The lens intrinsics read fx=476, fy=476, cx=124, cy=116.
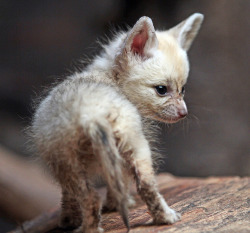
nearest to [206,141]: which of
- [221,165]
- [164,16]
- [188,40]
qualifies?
[221,165]

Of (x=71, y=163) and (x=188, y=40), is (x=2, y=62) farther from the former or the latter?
(x=71, y=163)

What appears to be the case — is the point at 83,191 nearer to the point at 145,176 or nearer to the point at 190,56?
the point at 145,176

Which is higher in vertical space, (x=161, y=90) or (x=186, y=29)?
(x=186, y=29)

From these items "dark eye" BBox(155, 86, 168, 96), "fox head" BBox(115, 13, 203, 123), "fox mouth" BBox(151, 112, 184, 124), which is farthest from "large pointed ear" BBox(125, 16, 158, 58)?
"fox mouth" BBox(151, 112, 184, 124)

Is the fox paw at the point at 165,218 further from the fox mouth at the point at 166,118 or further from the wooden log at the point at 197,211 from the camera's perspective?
the fox mouth at the point at 166,118

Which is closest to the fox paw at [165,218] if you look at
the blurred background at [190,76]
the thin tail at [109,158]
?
the thin tail at [109,158]

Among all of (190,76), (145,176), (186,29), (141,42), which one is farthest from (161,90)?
(190,76)
